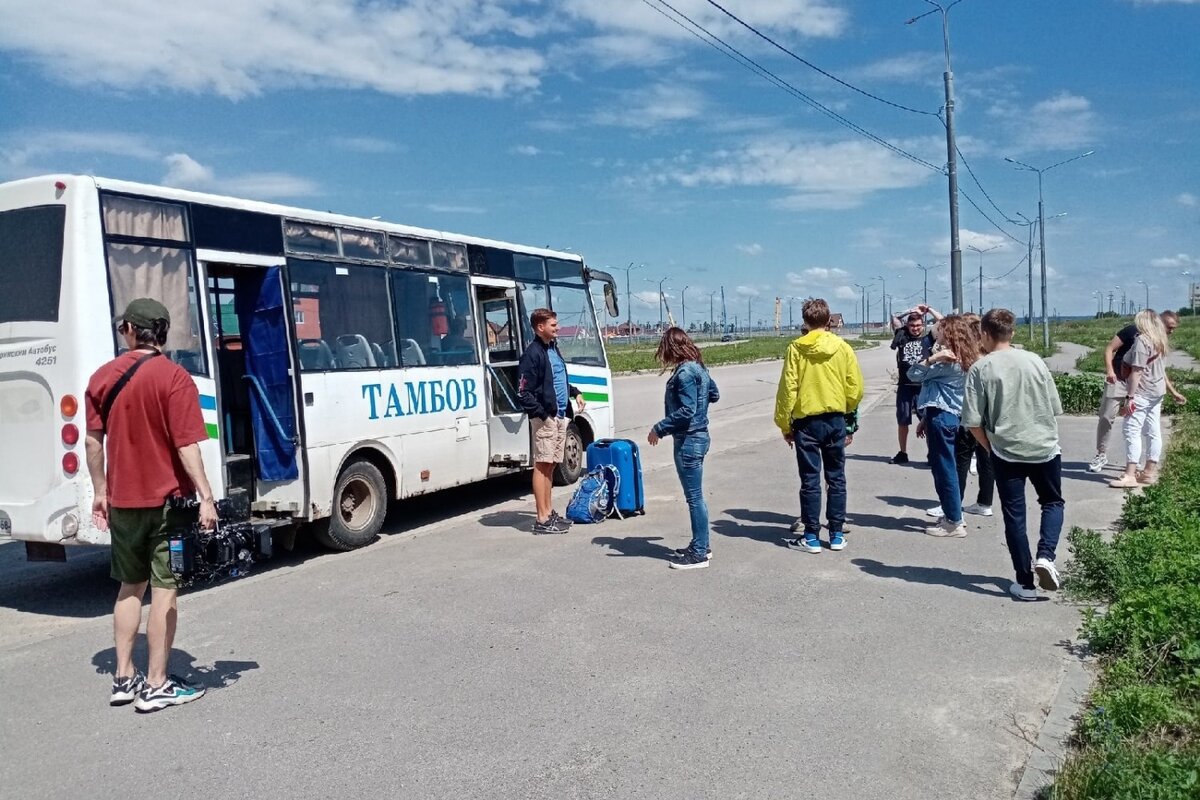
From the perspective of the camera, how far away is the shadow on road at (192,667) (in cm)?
536

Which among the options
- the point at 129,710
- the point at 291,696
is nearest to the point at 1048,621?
the point at 291,696

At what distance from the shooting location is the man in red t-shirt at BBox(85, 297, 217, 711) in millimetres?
4812

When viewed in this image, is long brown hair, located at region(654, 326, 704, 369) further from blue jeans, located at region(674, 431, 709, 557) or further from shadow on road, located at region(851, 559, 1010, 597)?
shadow on road, located at region(851, 559, 1010, 597)

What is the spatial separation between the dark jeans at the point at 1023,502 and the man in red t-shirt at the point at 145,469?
4.74 m

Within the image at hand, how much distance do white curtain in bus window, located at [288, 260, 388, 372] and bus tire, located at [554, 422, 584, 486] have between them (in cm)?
327

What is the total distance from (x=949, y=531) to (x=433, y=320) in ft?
17.3

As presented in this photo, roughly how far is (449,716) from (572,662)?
3.01ft

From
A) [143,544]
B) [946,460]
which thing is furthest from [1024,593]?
[143,544]

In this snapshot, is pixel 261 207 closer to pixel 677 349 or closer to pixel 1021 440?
pixel 677 349

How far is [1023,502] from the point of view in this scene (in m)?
6.26

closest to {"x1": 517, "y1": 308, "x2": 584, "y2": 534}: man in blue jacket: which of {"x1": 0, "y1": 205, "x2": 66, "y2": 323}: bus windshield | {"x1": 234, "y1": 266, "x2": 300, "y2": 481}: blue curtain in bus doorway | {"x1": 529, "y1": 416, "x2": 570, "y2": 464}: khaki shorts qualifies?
{"x1": 529, "y1": 416, "x2": 570, "y2": 464}: khaki shorts

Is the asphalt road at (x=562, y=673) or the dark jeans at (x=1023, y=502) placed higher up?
the dark jeans at (x=1023, y=502)

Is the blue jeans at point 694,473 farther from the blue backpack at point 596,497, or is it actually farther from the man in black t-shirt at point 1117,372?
the man in black t-shirt at point 1117,372

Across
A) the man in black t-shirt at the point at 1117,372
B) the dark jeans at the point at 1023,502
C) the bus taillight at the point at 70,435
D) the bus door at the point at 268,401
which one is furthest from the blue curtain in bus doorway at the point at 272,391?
the man in black t-shirt at the point at 1117,372
